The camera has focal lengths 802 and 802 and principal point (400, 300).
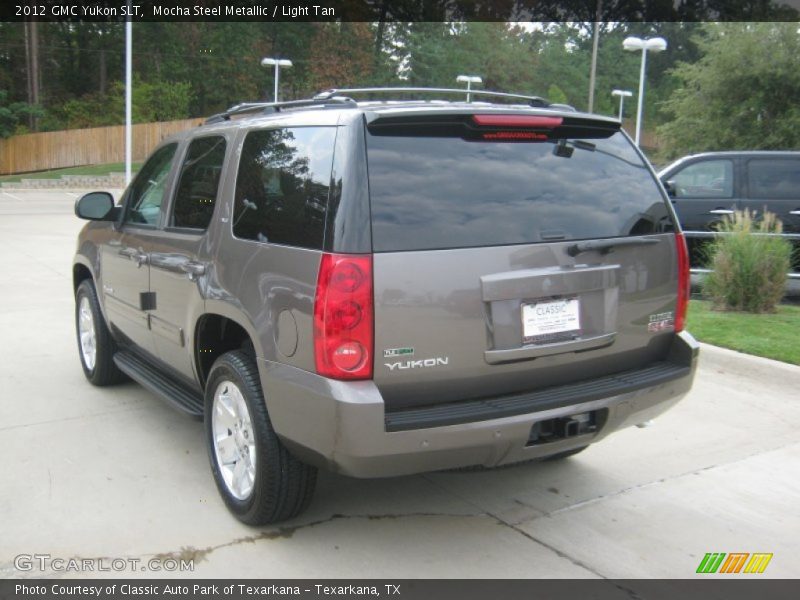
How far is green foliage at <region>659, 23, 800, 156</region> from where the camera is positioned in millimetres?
27172

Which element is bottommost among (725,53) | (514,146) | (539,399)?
(539,399)

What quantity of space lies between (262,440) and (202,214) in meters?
1.35

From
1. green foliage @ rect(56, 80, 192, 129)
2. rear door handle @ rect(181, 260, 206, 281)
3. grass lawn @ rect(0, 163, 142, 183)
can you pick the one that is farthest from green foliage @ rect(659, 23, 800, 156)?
green foliage @ rect(56, 80, 192, 129)

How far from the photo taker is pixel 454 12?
2625 inches

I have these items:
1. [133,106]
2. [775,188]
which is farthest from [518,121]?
[133,106]

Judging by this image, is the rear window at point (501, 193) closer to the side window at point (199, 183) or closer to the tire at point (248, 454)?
the tire at point (248, 454)

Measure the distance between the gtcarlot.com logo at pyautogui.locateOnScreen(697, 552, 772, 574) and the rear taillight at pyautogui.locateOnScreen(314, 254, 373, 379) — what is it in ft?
5.71

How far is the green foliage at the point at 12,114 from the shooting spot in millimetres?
43653

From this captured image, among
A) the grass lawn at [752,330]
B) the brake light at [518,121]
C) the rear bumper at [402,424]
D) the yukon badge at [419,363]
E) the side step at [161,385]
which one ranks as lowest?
the grass lawn at [752,330]

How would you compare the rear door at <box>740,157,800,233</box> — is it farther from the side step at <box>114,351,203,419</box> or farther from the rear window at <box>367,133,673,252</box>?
the side step at <box>114,351,203,419</box>

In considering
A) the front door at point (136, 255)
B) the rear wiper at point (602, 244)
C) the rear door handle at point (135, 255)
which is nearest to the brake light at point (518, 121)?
the rear wiper at point (602, 244)

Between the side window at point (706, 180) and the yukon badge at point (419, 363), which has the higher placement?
the side window at point (706, 180)

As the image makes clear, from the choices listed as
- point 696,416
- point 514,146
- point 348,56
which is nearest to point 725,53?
point 696,416

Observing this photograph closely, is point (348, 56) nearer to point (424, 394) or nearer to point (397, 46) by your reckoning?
point (397, 46)
